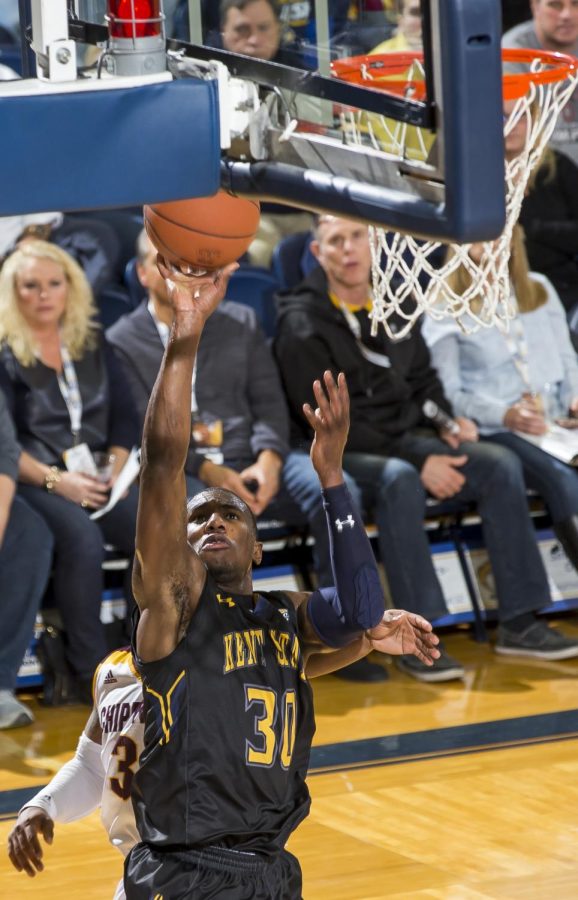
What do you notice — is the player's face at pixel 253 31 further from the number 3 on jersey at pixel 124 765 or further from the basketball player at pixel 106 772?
the number 3 on jersey at pixel 124 765

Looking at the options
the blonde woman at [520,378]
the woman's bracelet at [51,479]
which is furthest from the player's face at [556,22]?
the woman's bracelet at [51,479]

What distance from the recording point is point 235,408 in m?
7.35

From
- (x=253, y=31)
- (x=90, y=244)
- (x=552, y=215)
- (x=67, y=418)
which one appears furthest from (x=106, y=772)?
(x=552, y=215)

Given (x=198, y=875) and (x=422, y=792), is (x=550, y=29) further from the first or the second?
(x=198, y=875)

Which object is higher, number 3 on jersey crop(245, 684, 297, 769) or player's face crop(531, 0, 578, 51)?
player's face crop(531, 0, 578, 51)

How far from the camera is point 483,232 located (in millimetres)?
2693

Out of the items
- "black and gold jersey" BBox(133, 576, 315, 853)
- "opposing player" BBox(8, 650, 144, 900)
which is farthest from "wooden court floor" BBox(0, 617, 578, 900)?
"black and gold jersey" BBox(133, 576, 315, 853)

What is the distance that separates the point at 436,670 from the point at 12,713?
1.88 m

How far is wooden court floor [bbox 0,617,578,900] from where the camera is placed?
198 inches

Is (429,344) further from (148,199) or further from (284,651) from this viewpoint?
(148,199)

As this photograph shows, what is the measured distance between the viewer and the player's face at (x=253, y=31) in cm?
338

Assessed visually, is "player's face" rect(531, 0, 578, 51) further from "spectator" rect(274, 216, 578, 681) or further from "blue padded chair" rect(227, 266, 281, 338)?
"blue padded chair" rect(227, 266, 281, 338)

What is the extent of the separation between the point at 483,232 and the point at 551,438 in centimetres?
521

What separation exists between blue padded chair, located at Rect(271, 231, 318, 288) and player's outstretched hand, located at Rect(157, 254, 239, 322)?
4.78 m
